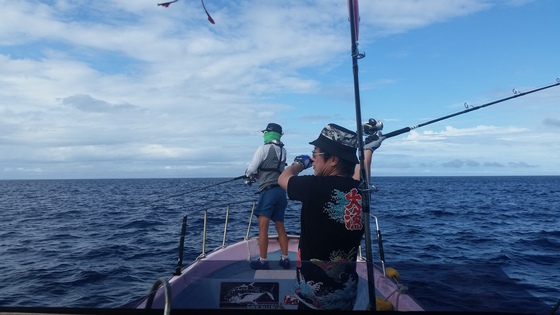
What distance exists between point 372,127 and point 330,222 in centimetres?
118

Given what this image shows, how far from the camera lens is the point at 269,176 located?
571 cm

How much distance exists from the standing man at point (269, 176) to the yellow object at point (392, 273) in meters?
2.90

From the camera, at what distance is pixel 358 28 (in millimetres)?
3172

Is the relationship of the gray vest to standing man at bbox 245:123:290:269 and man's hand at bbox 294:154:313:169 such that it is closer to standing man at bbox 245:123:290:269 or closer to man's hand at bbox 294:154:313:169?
standing man at bbox 245:123:290:269

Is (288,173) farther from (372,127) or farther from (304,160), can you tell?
(372,127)

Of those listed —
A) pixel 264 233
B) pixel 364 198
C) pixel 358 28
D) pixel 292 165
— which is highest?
pixel 358 28

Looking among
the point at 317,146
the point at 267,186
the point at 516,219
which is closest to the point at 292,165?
the point at 317,146

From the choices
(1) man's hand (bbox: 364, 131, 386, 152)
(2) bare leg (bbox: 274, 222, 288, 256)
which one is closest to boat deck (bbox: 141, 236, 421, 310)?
(1) man's hand (bbox: 364, 131, 386, 152)

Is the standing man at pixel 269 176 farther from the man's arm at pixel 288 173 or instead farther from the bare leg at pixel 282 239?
the man's arm at pixel 288 173

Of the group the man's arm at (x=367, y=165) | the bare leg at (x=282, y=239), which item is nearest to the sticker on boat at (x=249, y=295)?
the man's arm at (x=367, y=165)

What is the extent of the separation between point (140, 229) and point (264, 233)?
12.4 meters

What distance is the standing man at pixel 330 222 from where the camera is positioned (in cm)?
271

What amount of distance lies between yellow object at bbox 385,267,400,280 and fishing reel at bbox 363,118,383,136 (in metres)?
1.27

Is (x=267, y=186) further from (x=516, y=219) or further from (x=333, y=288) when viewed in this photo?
(x=516, y=219)
